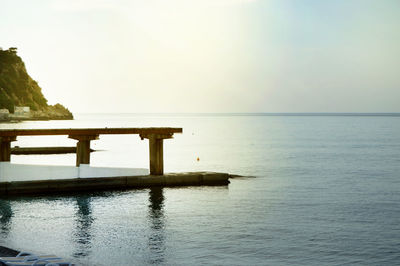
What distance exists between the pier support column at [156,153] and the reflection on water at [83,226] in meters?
5.01

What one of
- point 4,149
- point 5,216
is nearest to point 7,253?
point 5,216

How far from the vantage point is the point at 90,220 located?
2586 cm

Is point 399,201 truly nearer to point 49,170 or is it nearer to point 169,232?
A: point 169,232

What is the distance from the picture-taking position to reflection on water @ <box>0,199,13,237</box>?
22914mm

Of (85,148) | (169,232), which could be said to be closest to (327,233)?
(169,232)

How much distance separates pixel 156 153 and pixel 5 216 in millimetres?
11703

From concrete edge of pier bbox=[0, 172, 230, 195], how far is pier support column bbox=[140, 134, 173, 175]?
19.5 inches

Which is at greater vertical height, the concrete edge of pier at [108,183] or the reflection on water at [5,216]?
the concrete edge of pier at [108,183]

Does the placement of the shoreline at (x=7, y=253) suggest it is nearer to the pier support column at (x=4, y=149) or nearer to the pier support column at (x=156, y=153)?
the pier support column at (x=4, y=149)

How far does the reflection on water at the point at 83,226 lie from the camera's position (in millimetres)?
19828

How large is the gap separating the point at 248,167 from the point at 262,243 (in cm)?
3735

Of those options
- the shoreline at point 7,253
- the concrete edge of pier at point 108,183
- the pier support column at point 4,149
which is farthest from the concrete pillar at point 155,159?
the shoreline at point 7,253

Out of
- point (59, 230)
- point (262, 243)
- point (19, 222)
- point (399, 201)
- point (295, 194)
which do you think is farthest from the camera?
point (295, 194)

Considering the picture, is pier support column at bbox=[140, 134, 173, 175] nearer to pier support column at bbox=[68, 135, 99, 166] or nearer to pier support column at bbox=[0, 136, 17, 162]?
pier support column at bbox=[68, 135, 99, 166]
